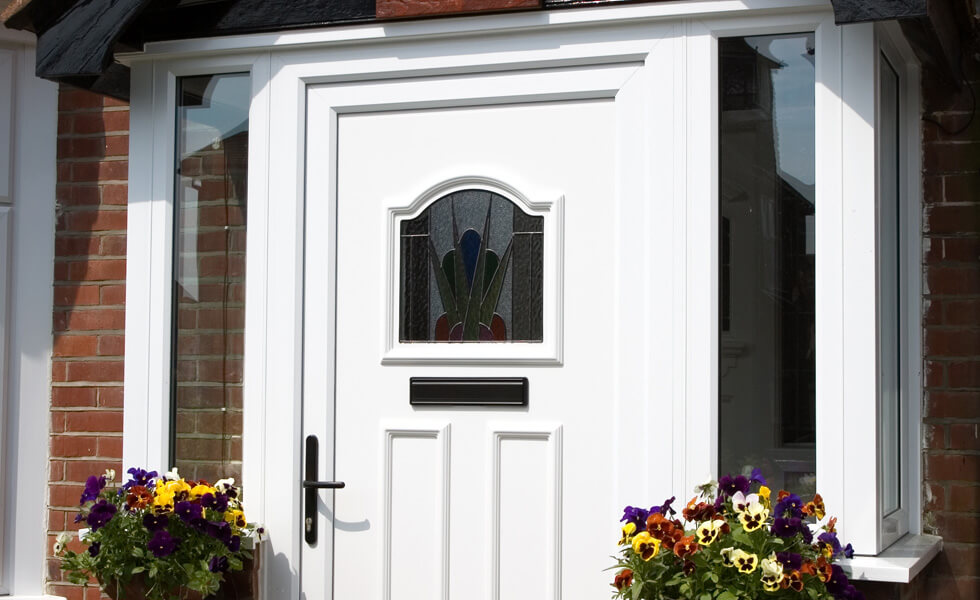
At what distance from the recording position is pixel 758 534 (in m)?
3.14

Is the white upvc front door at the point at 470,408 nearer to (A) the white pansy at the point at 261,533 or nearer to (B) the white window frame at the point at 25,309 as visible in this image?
(A) the white pansy at the point at 261,533

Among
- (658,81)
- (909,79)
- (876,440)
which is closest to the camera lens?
(876,440)

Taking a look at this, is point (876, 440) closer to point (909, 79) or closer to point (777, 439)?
point (777, 439)

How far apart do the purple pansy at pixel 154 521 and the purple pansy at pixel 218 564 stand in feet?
0.60

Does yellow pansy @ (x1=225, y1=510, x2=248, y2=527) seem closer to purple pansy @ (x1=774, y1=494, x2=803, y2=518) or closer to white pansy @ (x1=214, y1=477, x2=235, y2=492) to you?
white pansy @ (x1=214, y1=477, x2=235, y2=492)

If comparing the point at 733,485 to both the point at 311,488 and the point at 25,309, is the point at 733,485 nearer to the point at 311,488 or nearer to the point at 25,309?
the point at 311,488

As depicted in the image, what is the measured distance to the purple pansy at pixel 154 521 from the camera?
11.9 ft

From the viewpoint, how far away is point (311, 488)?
12.9 feet

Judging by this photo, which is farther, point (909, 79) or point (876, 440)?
A: point (909, 79)

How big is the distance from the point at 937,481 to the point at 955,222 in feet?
2.69

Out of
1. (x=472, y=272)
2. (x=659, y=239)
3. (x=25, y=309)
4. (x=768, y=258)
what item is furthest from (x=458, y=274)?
(x=25, y=309)

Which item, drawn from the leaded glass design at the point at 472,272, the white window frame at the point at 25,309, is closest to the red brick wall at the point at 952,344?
the leaded glass design at the point at 472,272

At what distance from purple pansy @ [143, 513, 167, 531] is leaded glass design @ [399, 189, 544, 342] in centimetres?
93

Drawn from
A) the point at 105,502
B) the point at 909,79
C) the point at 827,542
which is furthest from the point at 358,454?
the point at 909,79
